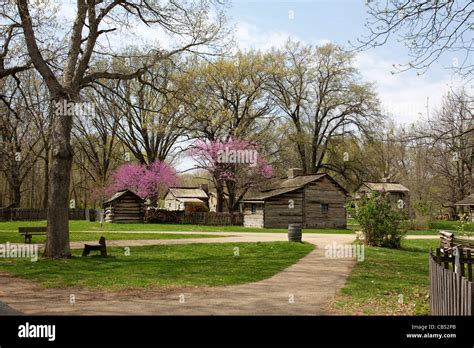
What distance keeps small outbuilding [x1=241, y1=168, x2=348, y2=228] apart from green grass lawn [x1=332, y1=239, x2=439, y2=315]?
20.3 meters

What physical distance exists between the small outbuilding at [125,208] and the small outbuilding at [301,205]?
10.7 m

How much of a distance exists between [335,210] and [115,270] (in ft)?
99.9

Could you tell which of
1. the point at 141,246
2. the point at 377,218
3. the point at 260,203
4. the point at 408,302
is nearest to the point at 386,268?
the point at 408,302

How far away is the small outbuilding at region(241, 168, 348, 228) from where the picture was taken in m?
40.0

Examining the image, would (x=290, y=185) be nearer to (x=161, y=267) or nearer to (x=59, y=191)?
(x=59, y=191)

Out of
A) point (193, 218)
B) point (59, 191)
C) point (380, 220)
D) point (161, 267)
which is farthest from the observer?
point (193, 218)

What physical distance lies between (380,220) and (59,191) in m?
14.5

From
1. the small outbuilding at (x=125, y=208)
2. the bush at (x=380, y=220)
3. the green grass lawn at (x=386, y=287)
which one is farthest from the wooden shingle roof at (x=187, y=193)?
the green grass lawn at (x=386, y=287)

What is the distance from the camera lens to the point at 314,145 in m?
51.7

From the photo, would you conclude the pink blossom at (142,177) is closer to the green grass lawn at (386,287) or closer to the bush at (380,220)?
the bush at (380,220)

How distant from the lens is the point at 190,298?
33.7ft

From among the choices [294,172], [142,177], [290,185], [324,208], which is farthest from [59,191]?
[142,177]

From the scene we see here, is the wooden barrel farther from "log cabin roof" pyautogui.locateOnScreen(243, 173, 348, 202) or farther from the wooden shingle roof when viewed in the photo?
the wooden shingle roof
